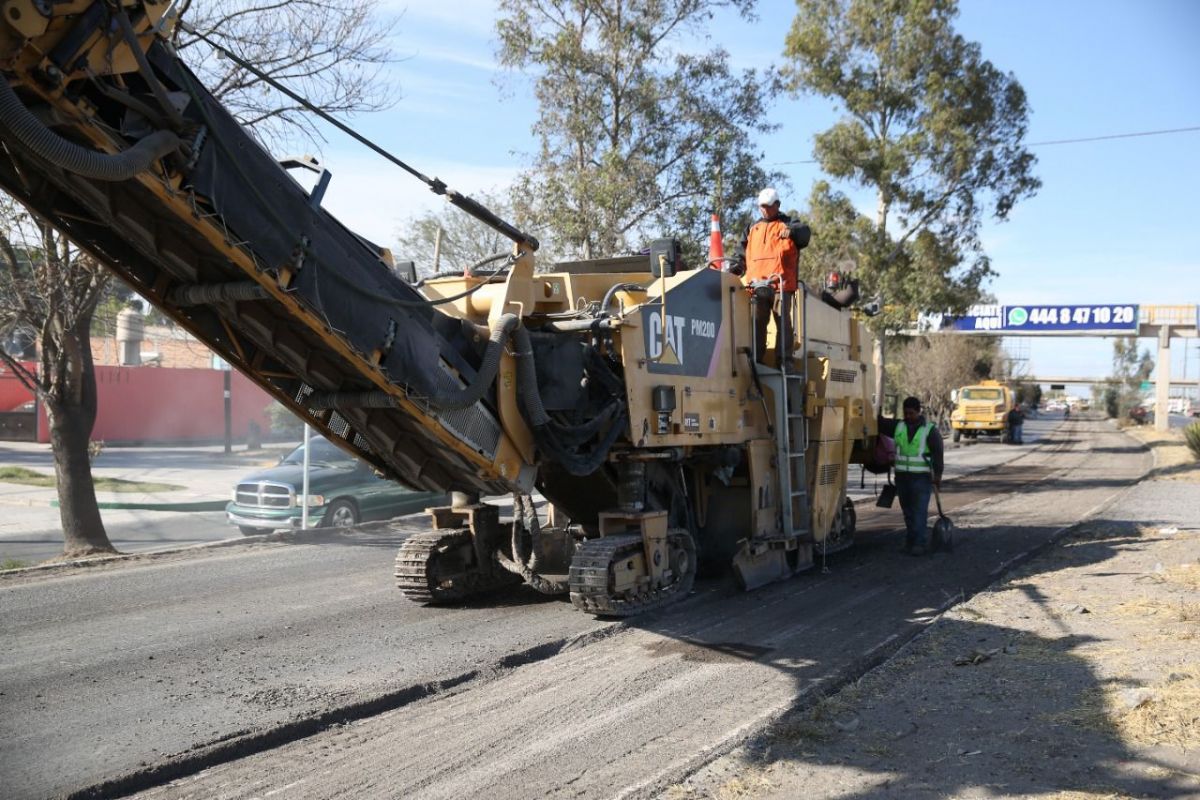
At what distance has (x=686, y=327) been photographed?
8.97 meters

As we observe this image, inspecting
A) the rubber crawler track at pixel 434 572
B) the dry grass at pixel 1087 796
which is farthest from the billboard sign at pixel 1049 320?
the dry grass at pixel 1087 796

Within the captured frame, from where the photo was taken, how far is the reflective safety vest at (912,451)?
12219 mm

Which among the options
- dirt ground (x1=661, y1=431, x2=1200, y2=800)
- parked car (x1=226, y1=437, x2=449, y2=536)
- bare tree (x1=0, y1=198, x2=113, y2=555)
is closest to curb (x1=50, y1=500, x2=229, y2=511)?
parked car (x1=226, y1=437, x2=449, y2=536)

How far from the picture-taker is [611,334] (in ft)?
26.5

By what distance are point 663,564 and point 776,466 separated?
2.03 m

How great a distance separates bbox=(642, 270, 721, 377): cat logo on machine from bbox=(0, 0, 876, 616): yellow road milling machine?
0.08ft

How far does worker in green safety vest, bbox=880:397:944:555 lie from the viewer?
1220cm

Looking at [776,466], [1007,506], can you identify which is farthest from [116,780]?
[1007,506]

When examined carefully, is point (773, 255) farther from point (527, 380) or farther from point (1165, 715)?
point (1165, 715)

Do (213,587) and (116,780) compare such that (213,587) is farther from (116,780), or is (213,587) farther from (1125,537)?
(1125,537)

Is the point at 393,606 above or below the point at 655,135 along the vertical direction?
below

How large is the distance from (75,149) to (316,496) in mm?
10527

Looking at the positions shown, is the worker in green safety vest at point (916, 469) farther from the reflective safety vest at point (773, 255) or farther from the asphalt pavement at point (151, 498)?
the reflective safety vest at point (773, 255)

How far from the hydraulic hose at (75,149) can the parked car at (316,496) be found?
31.4 feet
